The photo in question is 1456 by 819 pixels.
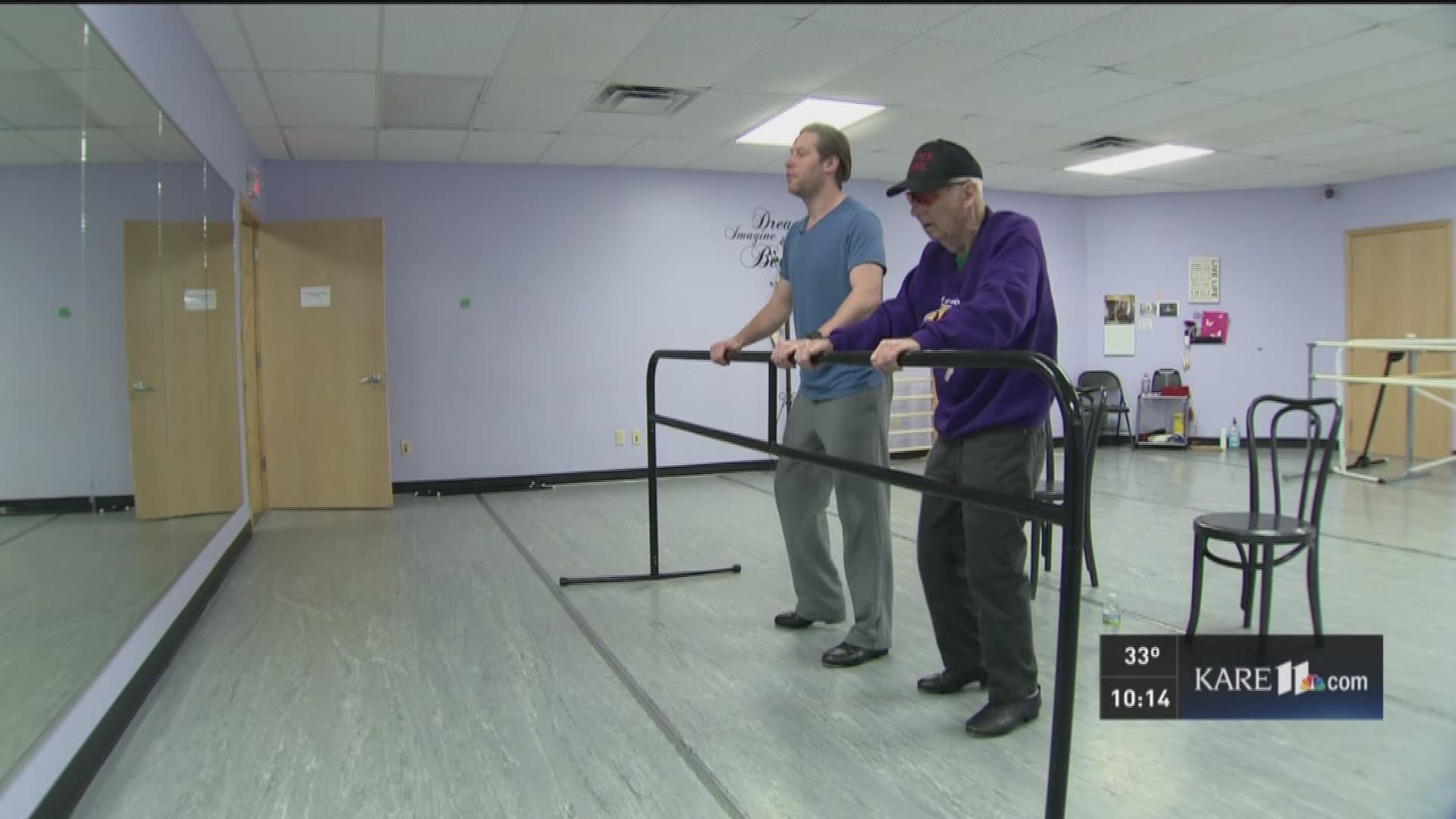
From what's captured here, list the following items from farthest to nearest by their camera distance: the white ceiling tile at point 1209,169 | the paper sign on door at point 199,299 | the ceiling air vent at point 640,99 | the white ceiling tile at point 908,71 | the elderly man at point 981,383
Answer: the white ceiling tile at point 1209,169, the ceiling air vent at point 640,99, the white ceiling tile at point 908,71, the paper sign on door at point 199,299, the elderly man at point 981,383

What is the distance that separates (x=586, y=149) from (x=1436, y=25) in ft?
19.0

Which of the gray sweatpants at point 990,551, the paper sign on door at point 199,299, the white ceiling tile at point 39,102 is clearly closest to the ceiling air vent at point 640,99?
the paper sign on door at point 199,299

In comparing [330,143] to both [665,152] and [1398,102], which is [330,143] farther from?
[1398,102]

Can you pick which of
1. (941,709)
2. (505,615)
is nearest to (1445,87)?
(941,709)

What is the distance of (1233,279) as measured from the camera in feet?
27.7

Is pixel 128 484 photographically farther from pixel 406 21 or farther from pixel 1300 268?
pixel 1300 268

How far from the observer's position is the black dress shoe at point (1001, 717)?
2.10 meters

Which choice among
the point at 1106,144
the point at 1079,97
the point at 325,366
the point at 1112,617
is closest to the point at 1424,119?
the point at 1106,144

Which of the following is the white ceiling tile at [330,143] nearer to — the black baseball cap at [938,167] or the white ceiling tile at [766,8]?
the black baseball cap at [938,167]

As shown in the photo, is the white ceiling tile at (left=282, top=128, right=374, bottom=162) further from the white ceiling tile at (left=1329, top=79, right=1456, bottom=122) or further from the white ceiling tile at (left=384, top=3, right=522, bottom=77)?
the white ceiling tile at (left=1329, top=79, right=1456, bottom=122)

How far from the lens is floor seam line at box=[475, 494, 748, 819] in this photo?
1.88m

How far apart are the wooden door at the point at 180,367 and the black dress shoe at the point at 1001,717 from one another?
2369mm

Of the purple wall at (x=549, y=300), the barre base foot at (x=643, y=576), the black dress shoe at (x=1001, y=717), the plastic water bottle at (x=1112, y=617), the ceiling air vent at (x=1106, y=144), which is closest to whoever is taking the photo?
the black dress shoe at (x=1001, y=717)

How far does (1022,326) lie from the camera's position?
1887mm
